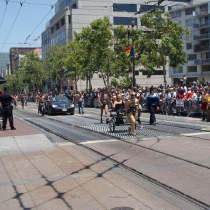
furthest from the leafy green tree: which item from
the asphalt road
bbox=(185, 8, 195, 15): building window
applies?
bbox=(185, 8, 195, 15): building window

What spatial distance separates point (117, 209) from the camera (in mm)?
6480

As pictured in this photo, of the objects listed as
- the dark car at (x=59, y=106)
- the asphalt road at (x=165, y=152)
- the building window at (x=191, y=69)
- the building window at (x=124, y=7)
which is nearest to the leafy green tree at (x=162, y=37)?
the dark car at (x=59, y=106)

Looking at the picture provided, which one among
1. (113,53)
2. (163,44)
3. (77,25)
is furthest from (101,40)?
(77,25)

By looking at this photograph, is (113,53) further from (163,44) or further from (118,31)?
(163,44)

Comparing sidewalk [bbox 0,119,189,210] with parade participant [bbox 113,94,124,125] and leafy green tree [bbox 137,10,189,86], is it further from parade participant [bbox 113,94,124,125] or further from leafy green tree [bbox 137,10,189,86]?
leafy green tree [bbox 137,10,189,86]

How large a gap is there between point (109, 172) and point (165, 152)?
2.59 m

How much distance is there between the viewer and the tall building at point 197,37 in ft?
247

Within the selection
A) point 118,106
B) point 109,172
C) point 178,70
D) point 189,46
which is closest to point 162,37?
point 118,106

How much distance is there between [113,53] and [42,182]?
134 feet

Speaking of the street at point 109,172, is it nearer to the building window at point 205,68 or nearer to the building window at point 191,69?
the building window at point 205,68

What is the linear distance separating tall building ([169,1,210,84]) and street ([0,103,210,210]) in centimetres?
6302

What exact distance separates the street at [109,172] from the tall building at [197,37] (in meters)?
63.0

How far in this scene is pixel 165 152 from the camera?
37.0ft

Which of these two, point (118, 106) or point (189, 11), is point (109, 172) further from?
point (189, 11)
